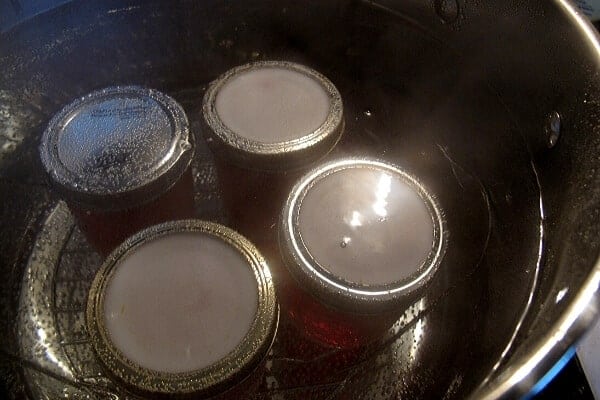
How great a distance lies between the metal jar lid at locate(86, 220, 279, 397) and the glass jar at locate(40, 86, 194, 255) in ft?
0.39

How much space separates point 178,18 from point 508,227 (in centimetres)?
110

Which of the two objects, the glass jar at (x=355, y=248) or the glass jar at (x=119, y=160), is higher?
the glass jar at (x=355, y=248)

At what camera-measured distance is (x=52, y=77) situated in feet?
4.77

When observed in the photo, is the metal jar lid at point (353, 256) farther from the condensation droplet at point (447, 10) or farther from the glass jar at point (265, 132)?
the condensation droplet at point (447, 10)

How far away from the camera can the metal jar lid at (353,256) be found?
1.02 metres

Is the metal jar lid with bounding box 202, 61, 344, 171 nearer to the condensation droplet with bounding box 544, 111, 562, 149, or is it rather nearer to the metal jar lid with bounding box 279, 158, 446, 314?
the metal jar lid with bounding box 279, 158, 446, 314

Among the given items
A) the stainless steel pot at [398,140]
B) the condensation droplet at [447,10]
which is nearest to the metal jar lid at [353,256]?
the stainless steel pot at [398,140]

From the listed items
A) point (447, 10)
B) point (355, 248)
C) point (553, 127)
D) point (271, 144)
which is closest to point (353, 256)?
point (355, 248)

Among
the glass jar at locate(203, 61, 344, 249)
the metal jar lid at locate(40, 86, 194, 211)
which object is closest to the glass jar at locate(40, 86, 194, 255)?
the metal jar lid at locate(40, 86, 194, 211)

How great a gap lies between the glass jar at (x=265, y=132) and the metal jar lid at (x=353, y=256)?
97 millimetres

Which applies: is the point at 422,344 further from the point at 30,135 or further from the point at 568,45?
the point at 30,135

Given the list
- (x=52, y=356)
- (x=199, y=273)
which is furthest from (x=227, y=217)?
(x=52, y=356)

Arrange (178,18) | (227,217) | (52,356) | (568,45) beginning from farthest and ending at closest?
(178,18)
(227,217)
(52,356)
(568,45)

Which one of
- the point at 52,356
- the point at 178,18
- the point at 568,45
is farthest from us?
the point at 178,18
